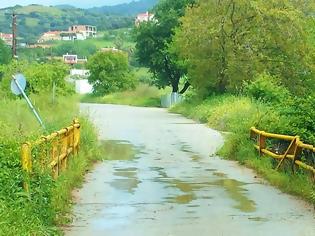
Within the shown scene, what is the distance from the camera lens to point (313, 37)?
45.9 metres

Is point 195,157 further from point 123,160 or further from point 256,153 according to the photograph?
point 256,153

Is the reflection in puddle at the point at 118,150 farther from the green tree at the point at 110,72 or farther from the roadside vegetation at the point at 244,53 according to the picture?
the green tree at the point at 110,72

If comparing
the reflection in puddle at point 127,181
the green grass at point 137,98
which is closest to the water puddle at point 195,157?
the reflection in puddle at point 127,181

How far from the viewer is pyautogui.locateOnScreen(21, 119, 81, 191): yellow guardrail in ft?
34.2

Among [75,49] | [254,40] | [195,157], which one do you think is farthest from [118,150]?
[75,49]

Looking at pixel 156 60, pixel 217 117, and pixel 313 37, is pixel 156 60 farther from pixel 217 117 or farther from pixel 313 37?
pixel 217 117

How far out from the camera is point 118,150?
77.0ft

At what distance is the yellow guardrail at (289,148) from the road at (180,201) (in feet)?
2.17

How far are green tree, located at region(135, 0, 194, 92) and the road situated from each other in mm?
46378

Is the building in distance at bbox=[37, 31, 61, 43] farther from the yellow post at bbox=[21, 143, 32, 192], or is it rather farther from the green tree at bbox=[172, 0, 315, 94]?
the yellow post at bbox=[21, 143, 32, 192]

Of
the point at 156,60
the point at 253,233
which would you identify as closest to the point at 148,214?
the point at 253,233

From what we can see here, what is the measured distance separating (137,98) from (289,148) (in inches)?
2624

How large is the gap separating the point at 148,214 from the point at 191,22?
3386cm

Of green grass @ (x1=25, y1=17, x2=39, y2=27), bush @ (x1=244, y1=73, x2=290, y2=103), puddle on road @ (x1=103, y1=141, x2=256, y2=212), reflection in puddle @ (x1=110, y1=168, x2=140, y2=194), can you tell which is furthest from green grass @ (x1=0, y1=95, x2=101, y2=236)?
green grass @ (x1=25, y1=17, x2=39, y2=27)
